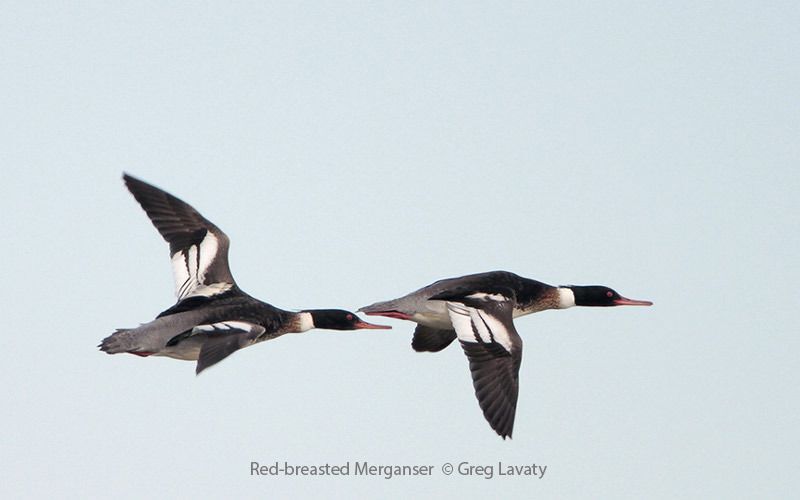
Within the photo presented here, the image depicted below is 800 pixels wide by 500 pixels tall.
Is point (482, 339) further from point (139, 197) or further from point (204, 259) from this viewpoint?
point (139, 197)

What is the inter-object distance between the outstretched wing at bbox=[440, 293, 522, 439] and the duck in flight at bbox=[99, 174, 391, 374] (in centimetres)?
94

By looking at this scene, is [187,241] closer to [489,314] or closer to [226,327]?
[226,327]

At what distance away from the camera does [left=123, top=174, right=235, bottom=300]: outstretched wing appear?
14547 mm

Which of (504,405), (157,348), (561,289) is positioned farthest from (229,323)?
(561,289)

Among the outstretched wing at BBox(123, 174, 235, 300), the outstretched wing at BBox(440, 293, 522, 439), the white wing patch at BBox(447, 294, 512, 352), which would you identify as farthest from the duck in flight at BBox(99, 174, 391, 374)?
the outstretched wing at BBox(440, 293, 522, 439)

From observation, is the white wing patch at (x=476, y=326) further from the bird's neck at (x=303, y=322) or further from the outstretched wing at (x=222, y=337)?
the outstretched wing at (x=222, y=337)

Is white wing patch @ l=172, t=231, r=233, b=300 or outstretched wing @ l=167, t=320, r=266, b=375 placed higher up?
white wing patch @ l=172, t=231, r=233, b=300

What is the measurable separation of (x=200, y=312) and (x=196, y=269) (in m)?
1.19

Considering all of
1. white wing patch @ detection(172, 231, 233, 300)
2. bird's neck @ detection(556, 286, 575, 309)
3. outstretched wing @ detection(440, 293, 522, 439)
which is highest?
white wing patch @ detection(172, 231, 233, 300)

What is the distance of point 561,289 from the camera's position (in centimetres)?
1533

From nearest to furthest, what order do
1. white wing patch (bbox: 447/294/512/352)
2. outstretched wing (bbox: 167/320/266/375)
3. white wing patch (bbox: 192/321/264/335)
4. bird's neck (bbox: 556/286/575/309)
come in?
outstretched wing (bbox: 167/320/266/375) < white wing patch (bbox: 192/321/264/335) < white wing patch (bbox: 447/294/512/352) < bird's neck (bbox: 556/286/575/309)

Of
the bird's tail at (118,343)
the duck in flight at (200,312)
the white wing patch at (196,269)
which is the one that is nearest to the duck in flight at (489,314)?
the duck in flight at (200,312)

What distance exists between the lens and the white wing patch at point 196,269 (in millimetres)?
14375

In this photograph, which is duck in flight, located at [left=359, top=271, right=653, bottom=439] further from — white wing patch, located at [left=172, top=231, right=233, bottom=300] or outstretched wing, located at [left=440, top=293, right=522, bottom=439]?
white wing patch, located at [left=172, top=231, right=233, bottom=300]
